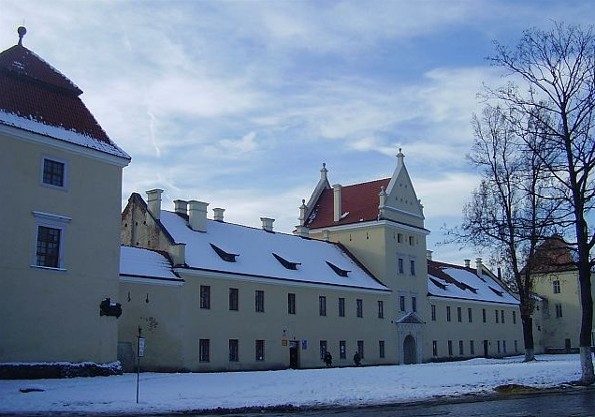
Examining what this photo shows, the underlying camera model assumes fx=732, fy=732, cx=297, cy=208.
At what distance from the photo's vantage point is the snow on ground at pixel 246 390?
21641 mm

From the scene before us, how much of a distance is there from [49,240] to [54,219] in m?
0.95

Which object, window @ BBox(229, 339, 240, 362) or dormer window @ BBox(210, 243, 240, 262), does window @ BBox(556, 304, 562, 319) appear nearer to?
dormer window @ BBox(210, 243, 240, 262)

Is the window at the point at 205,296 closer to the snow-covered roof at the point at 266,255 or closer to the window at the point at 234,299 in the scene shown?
the snow-covered roof at the point at 266,255

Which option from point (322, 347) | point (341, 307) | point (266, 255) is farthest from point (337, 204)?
point (322, 347)

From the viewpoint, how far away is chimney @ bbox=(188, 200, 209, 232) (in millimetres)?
48906

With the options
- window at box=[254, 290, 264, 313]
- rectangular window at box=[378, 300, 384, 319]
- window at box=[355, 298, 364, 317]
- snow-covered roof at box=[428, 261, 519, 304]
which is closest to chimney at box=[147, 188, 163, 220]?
window at box=[254, 290, 264, 313]

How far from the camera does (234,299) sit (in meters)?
46.2

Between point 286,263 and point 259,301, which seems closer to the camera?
point 259,301

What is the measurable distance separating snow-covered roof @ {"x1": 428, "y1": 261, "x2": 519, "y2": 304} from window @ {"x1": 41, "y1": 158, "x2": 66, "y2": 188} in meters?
42.2

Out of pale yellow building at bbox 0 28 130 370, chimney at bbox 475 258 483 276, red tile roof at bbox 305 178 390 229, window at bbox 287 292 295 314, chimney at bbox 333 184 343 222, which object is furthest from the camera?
chimney at bbox 475 258 483 276

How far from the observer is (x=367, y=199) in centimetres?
6444

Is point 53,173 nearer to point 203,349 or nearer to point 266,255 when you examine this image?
point 203,349

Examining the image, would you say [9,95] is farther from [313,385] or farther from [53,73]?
[313,385]

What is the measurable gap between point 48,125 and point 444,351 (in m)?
46.2
